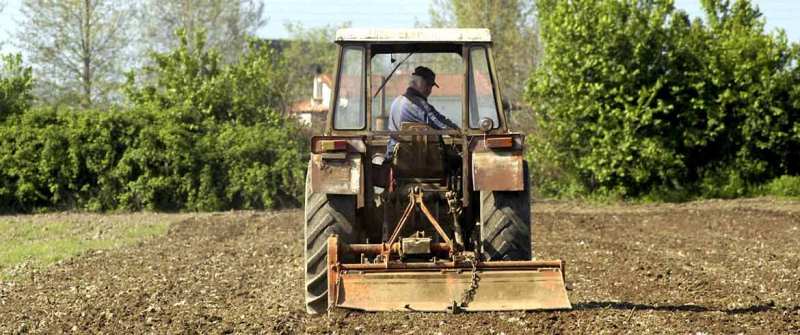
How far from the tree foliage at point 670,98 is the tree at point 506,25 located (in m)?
14.8

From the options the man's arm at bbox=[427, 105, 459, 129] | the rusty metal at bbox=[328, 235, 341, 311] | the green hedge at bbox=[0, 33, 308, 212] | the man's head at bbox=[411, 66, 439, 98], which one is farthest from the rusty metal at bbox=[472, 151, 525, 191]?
the green hedge at bbox=[0, 33, 308, 212]

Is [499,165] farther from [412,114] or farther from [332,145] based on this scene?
[332,145]

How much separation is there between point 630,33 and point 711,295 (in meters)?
15.2

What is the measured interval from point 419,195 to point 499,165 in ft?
2.15

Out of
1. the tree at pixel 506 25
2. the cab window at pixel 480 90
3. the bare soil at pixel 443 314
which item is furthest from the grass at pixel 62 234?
the tree at pixel 506 25

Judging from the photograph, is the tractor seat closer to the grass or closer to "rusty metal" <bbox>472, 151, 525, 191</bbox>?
"rusty metal" <bbox>472, 151, 525, 191</bbox>

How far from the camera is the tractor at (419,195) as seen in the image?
841 cm

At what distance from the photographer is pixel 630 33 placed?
2452 cm

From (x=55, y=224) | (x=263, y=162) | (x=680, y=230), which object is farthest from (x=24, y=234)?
(x=680, y=230)

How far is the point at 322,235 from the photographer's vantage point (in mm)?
8828

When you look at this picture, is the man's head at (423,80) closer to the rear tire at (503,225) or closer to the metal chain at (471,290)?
the rear tire at (503,225)

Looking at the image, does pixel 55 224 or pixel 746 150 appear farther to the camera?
pixel 746 150

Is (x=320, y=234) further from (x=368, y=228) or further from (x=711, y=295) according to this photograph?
(x=711, y=295)

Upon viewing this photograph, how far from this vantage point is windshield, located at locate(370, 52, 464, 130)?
30.6 ft
